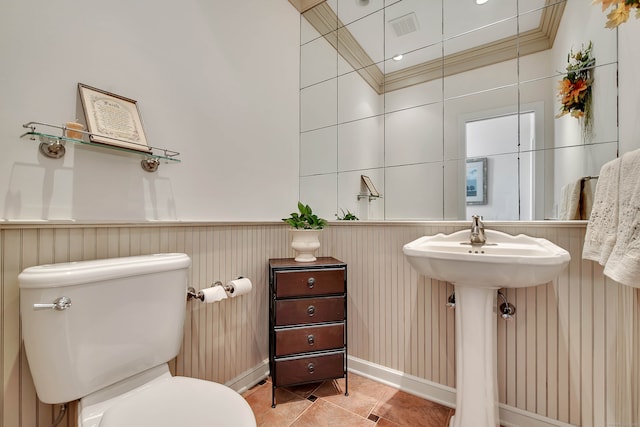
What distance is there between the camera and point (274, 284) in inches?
57.9

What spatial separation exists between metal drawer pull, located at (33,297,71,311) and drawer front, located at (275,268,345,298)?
0.83 metres

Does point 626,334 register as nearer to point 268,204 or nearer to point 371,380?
point 371,380

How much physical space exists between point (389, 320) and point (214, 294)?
103 cm

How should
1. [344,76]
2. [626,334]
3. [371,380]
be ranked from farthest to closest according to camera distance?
[344,76] → [371,380] → [626,334]

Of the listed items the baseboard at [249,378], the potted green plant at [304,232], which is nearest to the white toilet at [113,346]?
the baseboard at [249,378]

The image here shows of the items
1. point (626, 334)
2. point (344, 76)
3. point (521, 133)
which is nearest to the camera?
point (626, 334)

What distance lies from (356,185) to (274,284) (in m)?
0.90

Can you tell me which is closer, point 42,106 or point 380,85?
point 42,106

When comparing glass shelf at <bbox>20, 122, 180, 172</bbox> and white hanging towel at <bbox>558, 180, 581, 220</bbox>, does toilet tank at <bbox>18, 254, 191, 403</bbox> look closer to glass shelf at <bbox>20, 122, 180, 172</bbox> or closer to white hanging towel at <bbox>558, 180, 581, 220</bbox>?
glass shelf at <bbox>20, 122, 180, 172</bbox>

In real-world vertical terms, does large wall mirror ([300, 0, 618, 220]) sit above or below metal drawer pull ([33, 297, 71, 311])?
above

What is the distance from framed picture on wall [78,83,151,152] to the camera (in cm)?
102

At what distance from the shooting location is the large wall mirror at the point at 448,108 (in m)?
1.29

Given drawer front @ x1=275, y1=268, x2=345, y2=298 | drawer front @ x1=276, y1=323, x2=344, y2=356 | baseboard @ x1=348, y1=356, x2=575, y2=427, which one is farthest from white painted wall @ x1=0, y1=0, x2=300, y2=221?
baseboard @ x1=348, y1=356, x2=575, y2=427

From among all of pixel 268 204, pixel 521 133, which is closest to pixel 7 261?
pixel 268 204
